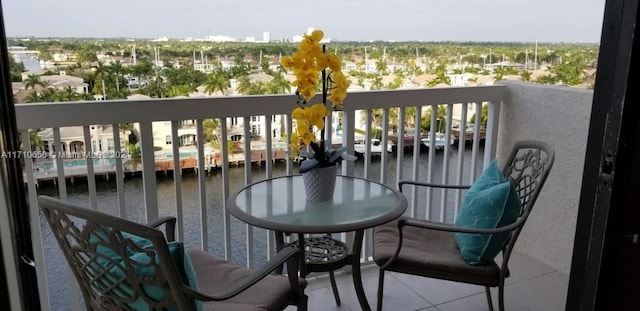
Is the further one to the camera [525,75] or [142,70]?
[525,75]

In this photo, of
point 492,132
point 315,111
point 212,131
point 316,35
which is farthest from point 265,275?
point 492,132

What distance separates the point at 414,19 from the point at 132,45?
8.42 ft

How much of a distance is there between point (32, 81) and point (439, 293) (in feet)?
7.51

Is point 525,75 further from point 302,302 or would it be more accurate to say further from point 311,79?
point 302,302

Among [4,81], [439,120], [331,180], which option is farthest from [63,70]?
[439,120]

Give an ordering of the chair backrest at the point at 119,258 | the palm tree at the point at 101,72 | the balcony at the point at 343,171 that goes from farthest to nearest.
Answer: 1. the palm tree at the point at 101,72
2. the balcony at the point at 343,171
3. the chair backrest at the point at 119,258

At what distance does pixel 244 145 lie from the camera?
2.53 meters

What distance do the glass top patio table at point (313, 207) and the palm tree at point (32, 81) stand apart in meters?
0.93

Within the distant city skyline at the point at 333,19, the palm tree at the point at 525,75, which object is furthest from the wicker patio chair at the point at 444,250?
the palm tree at the point at 525,75

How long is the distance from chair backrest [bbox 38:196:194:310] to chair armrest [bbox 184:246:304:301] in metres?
0.05

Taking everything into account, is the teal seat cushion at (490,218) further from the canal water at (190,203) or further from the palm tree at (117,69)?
the palm tree at (117,69)

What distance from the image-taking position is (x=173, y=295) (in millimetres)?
1367

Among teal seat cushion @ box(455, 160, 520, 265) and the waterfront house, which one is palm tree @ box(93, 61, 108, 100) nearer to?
the waterfront house

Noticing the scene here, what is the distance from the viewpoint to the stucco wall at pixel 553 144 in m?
2.88
